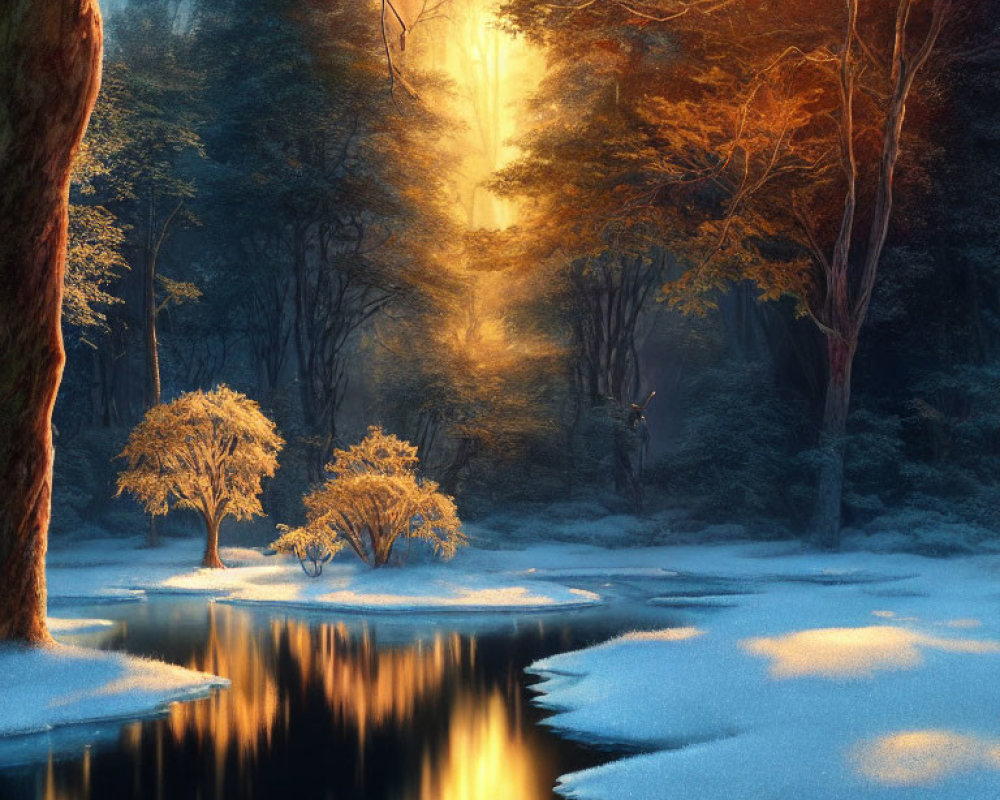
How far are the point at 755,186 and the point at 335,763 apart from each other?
47.5 feet

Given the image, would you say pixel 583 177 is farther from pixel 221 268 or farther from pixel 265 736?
pixel 265 736

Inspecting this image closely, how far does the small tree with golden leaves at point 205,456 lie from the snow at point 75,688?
1148cm

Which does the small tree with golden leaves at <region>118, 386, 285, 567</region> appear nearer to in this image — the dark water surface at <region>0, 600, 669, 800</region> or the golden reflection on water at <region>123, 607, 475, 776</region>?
the golden reflection on water at <region>123, 607, 475, 776</region>

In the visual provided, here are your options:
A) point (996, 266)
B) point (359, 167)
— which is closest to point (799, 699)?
point (996, 266)

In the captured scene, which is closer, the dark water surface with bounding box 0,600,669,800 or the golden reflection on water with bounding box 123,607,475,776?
the dark water surface with bounding box 0,600,669,800

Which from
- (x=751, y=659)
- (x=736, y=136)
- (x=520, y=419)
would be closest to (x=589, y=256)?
(x=520, y=419)

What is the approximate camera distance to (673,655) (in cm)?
1120

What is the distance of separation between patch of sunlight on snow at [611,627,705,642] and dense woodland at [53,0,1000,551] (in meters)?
7.35

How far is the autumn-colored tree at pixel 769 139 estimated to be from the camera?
67.7ft

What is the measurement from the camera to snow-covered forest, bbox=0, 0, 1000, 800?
8695 mm

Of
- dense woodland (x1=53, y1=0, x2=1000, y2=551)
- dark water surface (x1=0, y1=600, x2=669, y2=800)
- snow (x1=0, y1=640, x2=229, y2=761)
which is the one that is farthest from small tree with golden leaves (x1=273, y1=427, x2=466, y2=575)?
snow (x1=0, y1=640, x2=229, y2=761)

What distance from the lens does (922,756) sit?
280 inches

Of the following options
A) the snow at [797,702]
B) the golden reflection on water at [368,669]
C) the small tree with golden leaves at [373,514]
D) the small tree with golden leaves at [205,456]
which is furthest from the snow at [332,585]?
the snow at [797,702]

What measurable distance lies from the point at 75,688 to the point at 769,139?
596 inches
